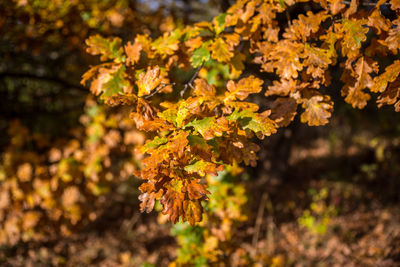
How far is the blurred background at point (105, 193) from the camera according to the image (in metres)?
3.11

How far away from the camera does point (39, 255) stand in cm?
421

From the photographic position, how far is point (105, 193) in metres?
4.43

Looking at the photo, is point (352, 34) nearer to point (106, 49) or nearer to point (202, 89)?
point (202, 89)

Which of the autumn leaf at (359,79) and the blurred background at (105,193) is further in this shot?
the blurred background at (105,193)

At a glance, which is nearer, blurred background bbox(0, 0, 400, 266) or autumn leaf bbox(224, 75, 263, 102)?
autumn leaf bbox(224, 75, 263, 102)

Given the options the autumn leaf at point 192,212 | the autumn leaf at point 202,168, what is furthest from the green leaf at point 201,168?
the autumn leaf at point 192,212

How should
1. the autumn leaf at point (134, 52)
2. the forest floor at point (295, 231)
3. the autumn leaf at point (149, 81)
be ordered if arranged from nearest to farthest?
the autumn leaf at point (149, 81)
the autumn leaf at point (134, 52)
the forest floor at point (295, 231)

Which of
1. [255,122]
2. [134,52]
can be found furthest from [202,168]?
[134,52]

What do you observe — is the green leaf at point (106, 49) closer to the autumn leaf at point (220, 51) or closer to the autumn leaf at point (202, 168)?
the autumn leaf at point (220, 51)

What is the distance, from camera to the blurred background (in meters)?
3.11

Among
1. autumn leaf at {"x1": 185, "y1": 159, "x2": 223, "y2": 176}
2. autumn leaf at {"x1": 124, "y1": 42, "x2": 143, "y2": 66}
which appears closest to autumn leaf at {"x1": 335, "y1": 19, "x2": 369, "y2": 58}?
autumn leaf at {"x1": 185, "y1": 159, "x2": 223, "y2": 176}

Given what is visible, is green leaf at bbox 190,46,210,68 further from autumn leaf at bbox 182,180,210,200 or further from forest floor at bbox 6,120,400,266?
forest floor at bbox 6,120,400,266

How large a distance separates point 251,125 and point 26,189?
3.93m

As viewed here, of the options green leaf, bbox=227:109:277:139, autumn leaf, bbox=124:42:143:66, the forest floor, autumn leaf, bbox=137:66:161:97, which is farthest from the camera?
the forest floor
